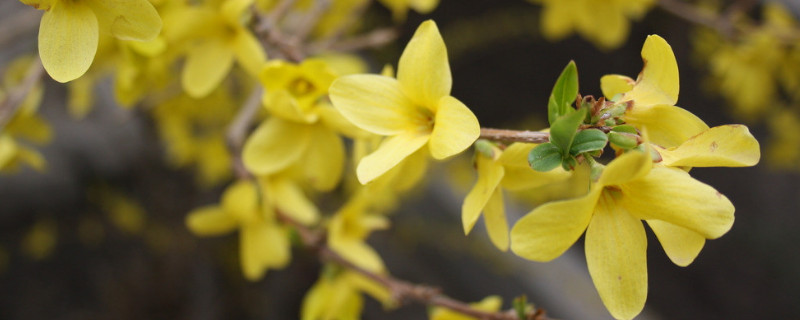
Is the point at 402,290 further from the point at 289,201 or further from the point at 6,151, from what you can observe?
the point at 6,151

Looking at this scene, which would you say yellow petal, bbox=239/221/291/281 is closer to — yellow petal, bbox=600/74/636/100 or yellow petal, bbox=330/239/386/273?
yellow petal, bbox=330/239/386/273

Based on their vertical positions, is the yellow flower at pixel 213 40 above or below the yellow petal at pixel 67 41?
below

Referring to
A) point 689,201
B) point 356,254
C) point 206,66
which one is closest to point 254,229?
point 356,254

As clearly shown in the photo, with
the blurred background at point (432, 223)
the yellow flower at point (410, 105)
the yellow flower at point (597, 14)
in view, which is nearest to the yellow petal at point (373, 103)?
the yellow flower at point (410, 105)

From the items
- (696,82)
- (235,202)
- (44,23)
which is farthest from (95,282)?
(696,82)

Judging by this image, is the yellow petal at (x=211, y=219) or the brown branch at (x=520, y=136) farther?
the yellow petal at (x=211, y=219)

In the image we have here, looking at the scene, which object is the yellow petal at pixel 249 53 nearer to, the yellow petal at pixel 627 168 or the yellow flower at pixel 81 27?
the yellow flower at pixel 81 27

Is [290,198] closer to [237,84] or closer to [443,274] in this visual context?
[237,84]
